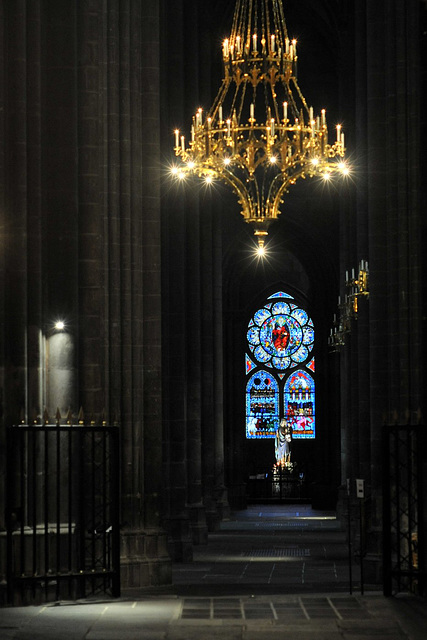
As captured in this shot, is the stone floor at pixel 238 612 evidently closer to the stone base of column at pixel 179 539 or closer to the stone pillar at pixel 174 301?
the stone base of column at pixel 179 539

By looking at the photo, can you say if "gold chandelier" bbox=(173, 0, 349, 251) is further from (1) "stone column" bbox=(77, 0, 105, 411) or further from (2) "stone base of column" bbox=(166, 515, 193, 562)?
(2) "stone base of column" bbox=(166, 515, 193, 562)

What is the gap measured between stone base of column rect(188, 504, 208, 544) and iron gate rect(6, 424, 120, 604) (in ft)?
37.2

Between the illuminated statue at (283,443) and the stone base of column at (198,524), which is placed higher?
the illuminated statue at (283,443)

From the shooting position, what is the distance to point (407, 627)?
1293 centimetres

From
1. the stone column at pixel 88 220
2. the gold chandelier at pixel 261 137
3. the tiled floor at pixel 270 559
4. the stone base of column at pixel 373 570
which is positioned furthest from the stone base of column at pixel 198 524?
the stone column at pixel 88 220

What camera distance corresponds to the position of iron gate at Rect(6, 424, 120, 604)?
14.5 meters

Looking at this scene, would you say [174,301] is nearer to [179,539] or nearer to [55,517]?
[179,539]

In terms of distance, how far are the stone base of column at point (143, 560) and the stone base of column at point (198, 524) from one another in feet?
33.7

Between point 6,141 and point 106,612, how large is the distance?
5412mm

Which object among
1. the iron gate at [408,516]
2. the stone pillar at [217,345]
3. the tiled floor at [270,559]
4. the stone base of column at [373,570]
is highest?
the stone pillar at [217,345]

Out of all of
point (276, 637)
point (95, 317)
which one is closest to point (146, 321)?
point (95, 317)

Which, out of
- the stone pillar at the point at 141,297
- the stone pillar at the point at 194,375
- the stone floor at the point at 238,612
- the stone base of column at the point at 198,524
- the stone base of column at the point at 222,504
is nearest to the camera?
the stone floor at the point at 238,612

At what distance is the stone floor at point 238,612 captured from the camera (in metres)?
12.6

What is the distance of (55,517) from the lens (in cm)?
1584
